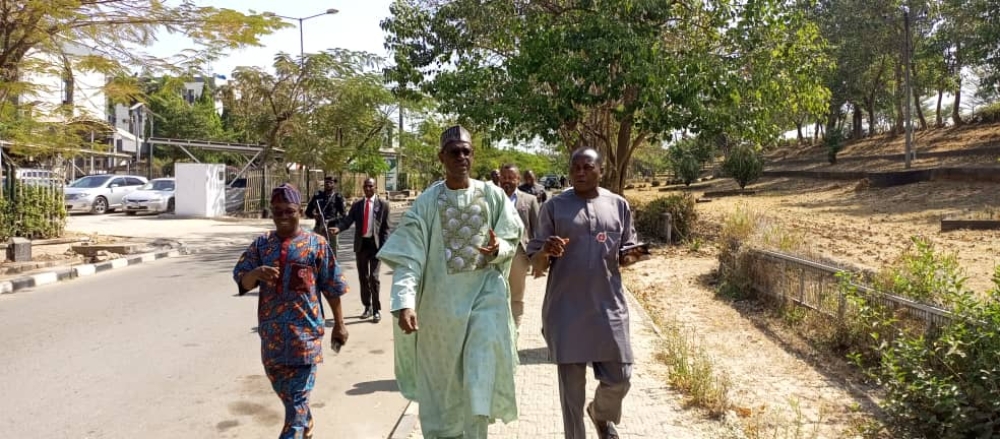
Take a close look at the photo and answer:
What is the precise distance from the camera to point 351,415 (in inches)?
199

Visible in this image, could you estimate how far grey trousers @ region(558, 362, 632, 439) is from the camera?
12.8 ft

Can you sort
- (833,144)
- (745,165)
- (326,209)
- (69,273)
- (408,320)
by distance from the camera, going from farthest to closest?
(833,144), (745,165), (69,273), (326,209), (408,320)

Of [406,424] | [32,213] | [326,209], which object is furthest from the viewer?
[32,213]

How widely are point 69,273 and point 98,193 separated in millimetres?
16507

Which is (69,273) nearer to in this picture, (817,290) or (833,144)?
(817,290)

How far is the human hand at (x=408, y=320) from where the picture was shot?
3365mm

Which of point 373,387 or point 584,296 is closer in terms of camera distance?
point 584,296

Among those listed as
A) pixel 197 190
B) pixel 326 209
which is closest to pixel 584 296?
pixel 326 209

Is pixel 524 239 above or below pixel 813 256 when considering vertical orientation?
above

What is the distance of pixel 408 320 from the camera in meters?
3.37

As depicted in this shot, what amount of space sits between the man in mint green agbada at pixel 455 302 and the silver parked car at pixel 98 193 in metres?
26.2

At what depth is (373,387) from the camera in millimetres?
5746

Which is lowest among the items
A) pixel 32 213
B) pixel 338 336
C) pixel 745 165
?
pixel 338 336

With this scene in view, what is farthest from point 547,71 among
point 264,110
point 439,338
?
point 264,110
